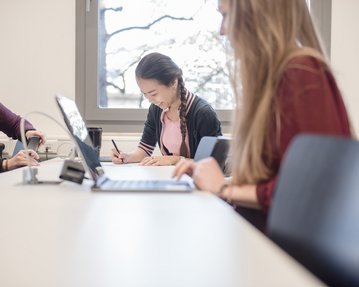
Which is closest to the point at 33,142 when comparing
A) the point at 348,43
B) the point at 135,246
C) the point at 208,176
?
the point at 208,176

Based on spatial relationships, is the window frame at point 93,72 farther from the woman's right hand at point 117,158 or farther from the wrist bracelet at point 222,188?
the wrist bracelet at point 222,188

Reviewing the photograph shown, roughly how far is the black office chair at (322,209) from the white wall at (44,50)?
2764mm

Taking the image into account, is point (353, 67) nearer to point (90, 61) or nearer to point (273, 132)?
point (90, 61)

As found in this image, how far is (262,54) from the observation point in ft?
3.60

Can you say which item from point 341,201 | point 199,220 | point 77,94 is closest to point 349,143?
point 341,201

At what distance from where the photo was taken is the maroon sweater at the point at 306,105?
99cm

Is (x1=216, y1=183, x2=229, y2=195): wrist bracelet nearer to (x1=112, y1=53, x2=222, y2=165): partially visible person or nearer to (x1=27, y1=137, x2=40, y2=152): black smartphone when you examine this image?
(x1=112, y1=53, x2=222, y2=165): partially visible person

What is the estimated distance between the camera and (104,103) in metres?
3.47

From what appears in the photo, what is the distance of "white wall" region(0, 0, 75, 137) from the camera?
11.0 feet

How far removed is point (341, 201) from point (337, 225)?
4 centimetres

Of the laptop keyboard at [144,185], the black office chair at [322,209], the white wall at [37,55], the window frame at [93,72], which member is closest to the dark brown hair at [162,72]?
the window frame at [93,72]

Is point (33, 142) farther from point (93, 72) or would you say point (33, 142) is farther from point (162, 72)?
point (93, 72)

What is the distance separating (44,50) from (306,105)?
2.73 metres

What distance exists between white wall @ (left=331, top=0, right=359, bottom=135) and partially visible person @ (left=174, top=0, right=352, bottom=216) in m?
2.42
